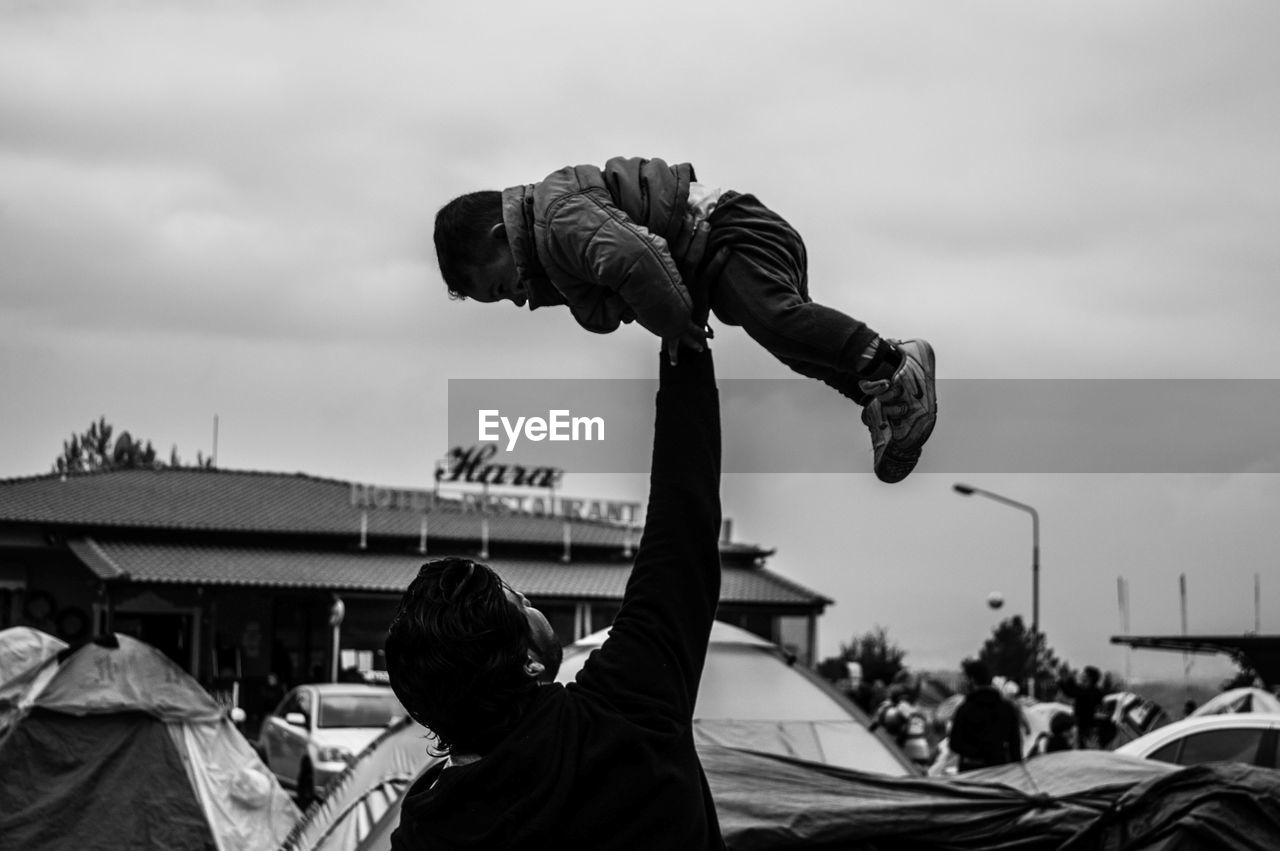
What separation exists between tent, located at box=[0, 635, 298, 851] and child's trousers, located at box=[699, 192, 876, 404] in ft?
29.6

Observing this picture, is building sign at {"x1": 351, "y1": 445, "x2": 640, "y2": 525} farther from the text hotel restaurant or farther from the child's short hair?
the child's short hair

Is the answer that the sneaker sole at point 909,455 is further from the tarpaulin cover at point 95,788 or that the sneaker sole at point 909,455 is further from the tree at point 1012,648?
the tree at point 1012,648

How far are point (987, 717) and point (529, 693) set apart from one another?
9.32m

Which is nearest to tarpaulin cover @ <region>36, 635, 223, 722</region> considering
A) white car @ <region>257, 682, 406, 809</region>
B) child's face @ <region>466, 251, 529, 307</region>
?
white car @ <region>257, 682, 406, 809</region>

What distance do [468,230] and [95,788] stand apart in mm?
9308

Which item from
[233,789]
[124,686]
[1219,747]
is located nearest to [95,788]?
[124,686]

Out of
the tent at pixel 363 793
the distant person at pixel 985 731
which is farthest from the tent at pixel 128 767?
the distant person at pixel 985 731

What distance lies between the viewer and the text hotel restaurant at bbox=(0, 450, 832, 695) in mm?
34250

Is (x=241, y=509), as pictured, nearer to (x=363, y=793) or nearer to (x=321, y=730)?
(x=321, y=730)

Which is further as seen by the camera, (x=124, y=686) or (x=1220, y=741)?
(x=124, y=686)

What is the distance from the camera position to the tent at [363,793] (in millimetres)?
7879

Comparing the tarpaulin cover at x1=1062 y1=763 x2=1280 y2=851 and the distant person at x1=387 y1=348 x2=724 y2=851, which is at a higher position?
the distant person at x1=387 y1=348 x2=724 y2=851

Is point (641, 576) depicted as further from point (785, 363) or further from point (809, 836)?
point (809, 836)

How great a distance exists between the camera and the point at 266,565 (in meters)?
35.1
